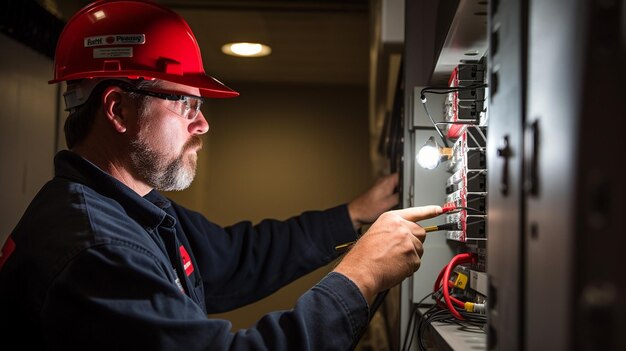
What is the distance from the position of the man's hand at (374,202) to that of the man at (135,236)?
0.45 meters

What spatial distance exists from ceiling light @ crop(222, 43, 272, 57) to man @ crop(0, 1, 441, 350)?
2426 mm

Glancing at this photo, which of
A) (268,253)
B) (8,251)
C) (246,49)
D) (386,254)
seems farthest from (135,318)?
(246,49)

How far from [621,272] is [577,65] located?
0.14 meters

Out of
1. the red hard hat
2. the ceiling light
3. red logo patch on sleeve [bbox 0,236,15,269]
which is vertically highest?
the ceiling light

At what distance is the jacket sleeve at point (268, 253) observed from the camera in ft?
5.90

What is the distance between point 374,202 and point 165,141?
72cm

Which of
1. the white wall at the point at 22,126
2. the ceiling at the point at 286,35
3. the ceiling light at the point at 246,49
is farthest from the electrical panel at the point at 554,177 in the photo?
the ceiling light at the point at 246,49

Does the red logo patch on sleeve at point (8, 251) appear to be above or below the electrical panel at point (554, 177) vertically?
below

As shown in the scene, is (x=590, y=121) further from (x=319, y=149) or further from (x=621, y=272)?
(x=319, y=149)

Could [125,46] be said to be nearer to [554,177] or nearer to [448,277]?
[448,277]

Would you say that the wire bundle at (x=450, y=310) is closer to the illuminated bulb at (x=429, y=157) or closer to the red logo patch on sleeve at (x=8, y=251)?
the illuminated bulb at (x=429, y=157)

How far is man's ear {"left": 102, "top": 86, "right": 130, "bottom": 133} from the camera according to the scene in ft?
4.29

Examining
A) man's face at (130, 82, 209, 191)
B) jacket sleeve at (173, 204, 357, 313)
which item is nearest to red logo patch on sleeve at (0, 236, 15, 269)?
man's face at (130, 82, 209, 191)

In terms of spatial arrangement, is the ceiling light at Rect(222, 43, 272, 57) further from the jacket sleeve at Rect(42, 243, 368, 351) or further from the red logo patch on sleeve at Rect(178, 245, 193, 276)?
the jacket sleeve at Rect(42, 243, 368, 351)
